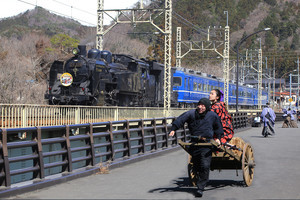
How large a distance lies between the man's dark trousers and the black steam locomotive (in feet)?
61.7

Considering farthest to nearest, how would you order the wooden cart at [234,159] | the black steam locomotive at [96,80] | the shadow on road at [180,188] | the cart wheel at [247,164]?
the black steam locomotive at [96,80] → the cart wheel at [247,164] → the wooden cart at [234,159] → the shadow on road at [180,188]

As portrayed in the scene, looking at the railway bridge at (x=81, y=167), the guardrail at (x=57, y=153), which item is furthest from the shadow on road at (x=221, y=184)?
the guardrail at (x=57, y=153)

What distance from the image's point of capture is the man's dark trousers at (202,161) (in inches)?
362

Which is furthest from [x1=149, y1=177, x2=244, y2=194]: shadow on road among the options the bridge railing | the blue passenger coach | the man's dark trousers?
the blue passenger coach

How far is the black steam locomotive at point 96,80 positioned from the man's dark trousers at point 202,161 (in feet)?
61.7

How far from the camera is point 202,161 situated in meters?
9.23

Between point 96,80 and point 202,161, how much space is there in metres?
19.4

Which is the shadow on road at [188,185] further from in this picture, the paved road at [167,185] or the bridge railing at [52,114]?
the bridge railing at [52,114]

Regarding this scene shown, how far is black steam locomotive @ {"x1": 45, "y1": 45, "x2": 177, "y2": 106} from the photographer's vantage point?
28078 mm

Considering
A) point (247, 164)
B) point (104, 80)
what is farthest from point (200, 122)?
point (104, 80)

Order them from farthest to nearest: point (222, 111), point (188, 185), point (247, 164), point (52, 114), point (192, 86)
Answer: point (192, 86) < point (52, 114) < point (188, 185) < point (247, 164) < point (222, 111)

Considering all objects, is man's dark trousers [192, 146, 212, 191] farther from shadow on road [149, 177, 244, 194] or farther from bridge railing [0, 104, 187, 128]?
bridge railing [0, 104, 187, 128]

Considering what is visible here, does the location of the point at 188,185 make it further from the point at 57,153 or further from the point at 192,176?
the point at 57,153

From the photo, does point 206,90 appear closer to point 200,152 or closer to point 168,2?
point 168,2
